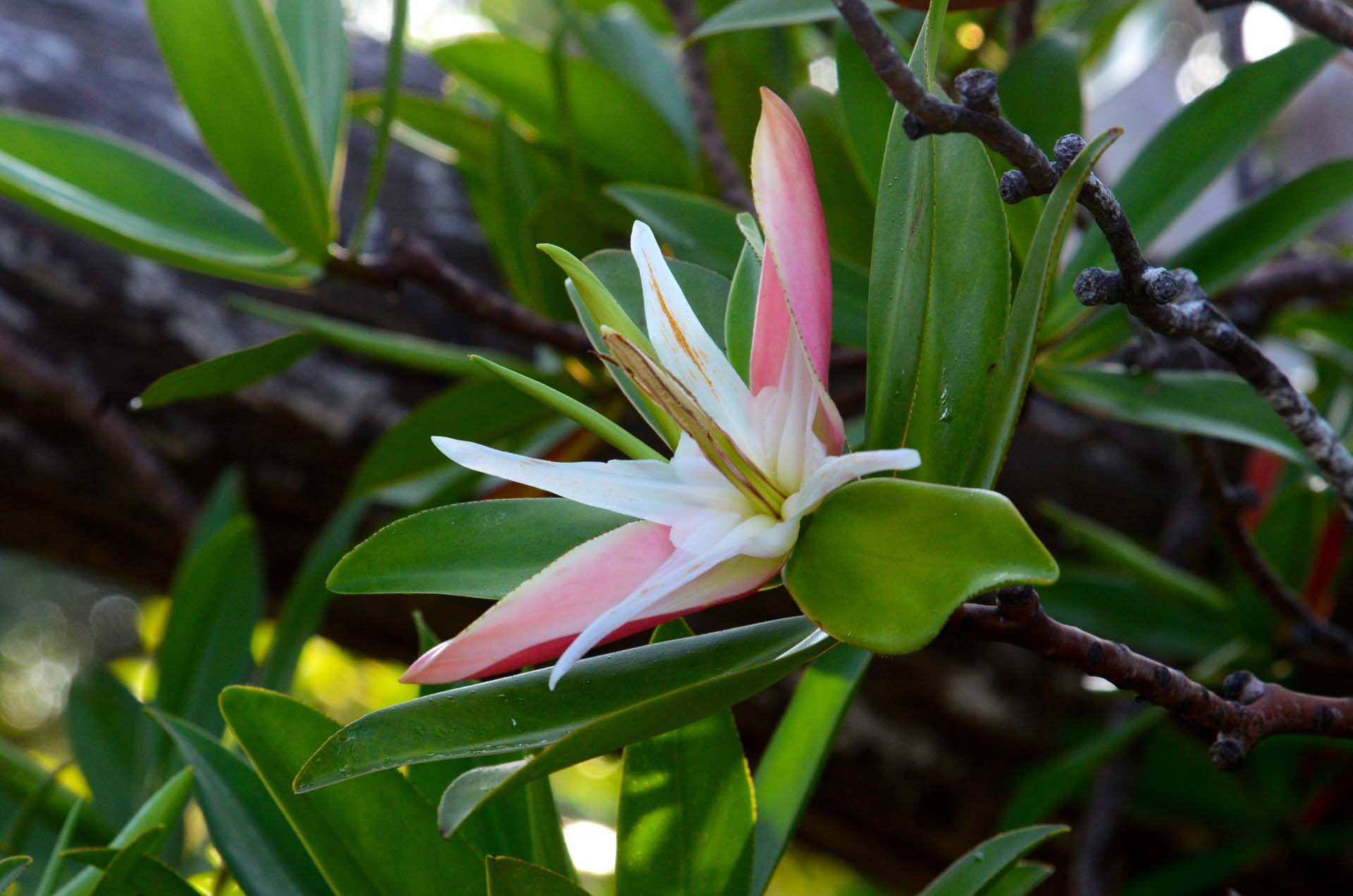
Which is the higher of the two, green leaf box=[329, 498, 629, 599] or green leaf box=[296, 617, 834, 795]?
green leaf box=[329, 498, 629, 599]

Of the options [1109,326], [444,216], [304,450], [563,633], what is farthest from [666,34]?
[563,633]

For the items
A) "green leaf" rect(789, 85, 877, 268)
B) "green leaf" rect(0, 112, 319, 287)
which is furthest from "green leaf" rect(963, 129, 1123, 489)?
"green leaf" rect(0, 112, 319, 287)

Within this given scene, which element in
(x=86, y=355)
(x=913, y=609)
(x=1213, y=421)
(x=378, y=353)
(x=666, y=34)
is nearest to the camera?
(x=913, y=609)

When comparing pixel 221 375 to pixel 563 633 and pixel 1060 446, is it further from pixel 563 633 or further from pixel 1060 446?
pixel 1060 446

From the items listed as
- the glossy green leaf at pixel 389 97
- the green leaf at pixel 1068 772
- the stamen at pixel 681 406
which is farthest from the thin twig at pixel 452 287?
the green leaf at pixel 1068 772

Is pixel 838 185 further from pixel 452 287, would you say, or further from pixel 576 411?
pixel 576 411

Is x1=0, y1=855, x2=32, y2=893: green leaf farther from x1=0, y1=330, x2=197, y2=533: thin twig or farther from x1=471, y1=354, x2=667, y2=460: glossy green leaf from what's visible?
x1=0, y1=330, x2=197, y2=533: thin twig
